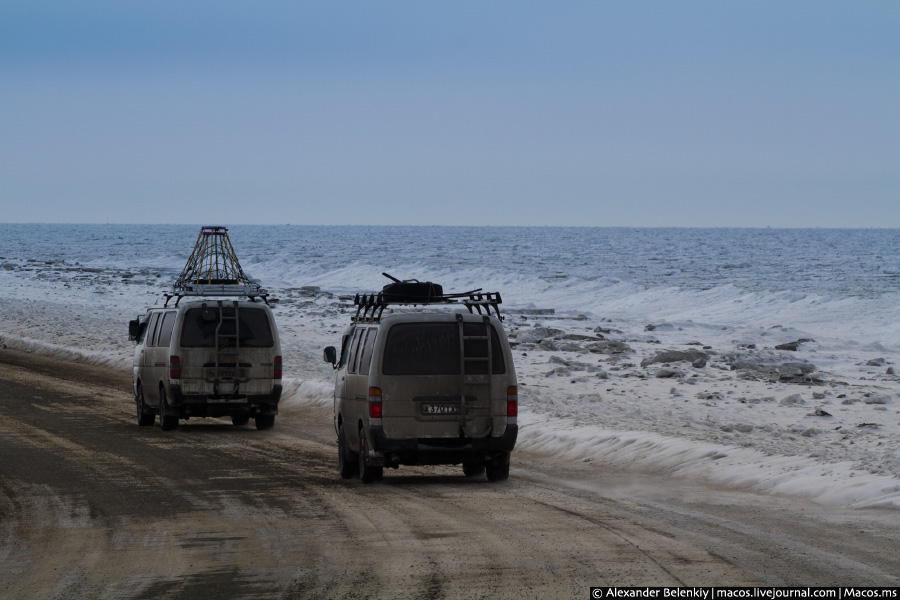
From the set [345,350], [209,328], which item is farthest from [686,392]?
[345,350]

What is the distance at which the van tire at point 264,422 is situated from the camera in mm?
18797

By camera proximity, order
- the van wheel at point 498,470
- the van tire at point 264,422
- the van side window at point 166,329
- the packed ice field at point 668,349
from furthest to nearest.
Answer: the van tire at point 264,422 → the van side window at point 166,329 → the packed ice field at point 668,349 → the van wheel at point 498,470

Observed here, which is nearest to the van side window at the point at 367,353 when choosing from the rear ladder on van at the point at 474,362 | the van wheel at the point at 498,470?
the rear ladder on van at the point at 474,362

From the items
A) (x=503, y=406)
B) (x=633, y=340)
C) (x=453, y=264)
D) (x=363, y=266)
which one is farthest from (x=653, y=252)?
(x=503, y=406)

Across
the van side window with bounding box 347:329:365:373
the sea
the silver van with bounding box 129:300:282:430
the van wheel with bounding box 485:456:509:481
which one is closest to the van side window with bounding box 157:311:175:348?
the silver van with bounding box 129:300:282:430

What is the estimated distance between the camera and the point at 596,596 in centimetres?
729

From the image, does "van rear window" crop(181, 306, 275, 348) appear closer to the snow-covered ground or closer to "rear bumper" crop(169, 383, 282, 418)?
"rear bumper" crop(169, 383, 282, 418)

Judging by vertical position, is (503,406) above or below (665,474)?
above

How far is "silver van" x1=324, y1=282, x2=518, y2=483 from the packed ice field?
2.37 metres

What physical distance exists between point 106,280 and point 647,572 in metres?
77.4

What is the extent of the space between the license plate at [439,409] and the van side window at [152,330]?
8.62 metres

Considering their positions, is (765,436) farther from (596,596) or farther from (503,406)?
(596,596)

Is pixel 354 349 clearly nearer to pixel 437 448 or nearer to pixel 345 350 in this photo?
pixel 345 350

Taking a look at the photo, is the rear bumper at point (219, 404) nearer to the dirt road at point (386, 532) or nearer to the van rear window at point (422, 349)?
the dirt road at point (386, 532)
